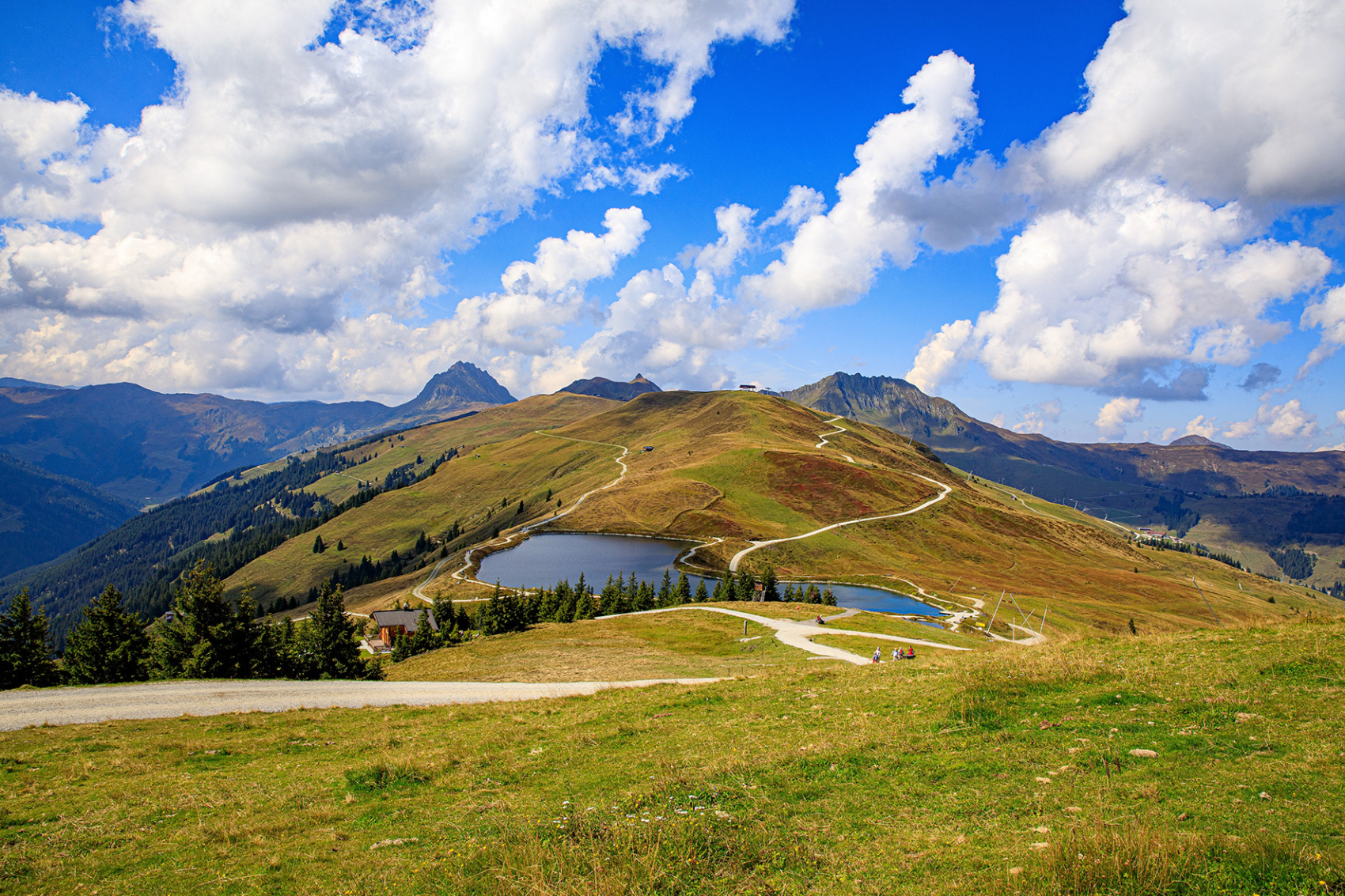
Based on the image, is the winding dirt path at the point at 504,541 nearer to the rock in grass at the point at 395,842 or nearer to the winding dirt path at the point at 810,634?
the winding dirt path at the point at 810,634

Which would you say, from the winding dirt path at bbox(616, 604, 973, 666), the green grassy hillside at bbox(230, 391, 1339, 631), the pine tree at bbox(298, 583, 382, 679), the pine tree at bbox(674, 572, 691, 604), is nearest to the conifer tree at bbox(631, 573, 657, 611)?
the pine tree at bbox(674, 572, 691, 604)

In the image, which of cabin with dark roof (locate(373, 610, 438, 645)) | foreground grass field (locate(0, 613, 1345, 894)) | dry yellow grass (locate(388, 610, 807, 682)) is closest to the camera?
foreground grass field (locate(0, 613, 1345, 894))

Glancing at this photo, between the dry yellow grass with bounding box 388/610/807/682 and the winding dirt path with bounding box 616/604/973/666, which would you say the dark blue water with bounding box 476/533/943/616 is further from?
the dry yellow grass with bounding box 388/610/807/682

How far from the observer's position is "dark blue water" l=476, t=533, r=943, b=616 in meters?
107

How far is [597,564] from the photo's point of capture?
13500cm

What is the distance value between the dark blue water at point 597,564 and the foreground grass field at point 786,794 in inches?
3373

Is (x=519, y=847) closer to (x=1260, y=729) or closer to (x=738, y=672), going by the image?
(x=1260, y=729)

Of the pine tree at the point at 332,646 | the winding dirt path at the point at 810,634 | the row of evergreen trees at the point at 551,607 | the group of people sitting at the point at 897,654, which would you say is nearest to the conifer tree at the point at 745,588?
the row of evergreen trees at the point at 551,607

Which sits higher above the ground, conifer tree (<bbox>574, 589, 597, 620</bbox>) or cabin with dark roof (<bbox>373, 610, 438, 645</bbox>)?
conifer tree (<bbox>574, 589, 597, 620</bbox>)

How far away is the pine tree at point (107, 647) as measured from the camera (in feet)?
120

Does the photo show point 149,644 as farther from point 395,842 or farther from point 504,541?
point 504,541

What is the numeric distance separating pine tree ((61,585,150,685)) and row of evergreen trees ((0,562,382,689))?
0.04 m

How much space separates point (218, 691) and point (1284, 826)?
119 ft

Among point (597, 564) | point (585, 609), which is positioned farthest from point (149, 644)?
point (597, 564)
